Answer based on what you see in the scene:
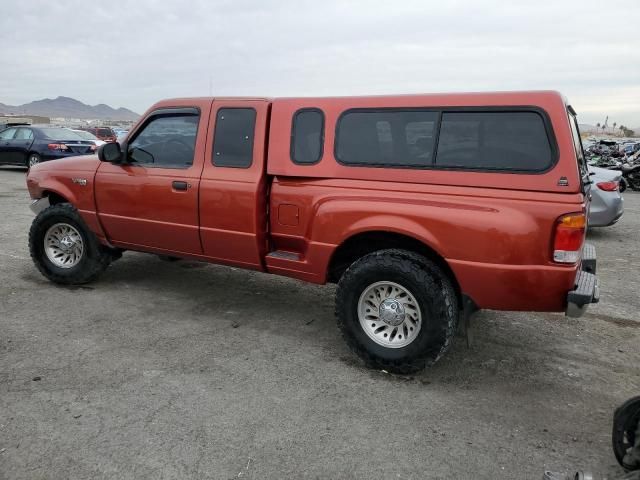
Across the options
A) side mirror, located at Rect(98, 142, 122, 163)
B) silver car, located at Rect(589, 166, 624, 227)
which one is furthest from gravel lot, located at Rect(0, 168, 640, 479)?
silver car, located at Rect(589, 166, 624, 227)

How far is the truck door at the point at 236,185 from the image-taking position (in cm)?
420

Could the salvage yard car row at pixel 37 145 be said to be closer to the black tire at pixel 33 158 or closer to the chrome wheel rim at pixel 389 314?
the black tire at pixel 33 158

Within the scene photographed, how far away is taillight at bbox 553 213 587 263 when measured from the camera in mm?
3111

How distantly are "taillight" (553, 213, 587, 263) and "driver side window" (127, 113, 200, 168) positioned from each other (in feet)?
9.80

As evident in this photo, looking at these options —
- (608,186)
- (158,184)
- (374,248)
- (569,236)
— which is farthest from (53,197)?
(608,186)

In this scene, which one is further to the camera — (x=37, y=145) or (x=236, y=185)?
(x=37, y=145)

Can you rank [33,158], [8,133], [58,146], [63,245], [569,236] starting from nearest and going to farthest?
[569,236]
[63,245]
[58,146]
[33,158]
[8,133]

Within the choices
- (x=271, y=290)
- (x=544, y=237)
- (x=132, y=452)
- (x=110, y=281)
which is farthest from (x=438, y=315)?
(x=110, y=281)

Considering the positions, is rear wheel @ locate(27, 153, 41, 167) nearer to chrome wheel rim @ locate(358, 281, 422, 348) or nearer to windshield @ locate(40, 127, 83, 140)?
windshield @ locate(40, 127, 83, 140)

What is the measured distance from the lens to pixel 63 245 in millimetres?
5402

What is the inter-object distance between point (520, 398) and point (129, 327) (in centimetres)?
305

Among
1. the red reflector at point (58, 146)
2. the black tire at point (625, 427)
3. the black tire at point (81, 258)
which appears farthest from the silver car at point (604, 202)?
the red reflector at point (58, 146)

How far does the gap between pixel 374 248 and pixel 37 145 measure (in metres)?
14.9

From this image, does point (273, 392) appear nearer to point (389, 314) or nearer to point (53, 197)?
point (389, 314)
